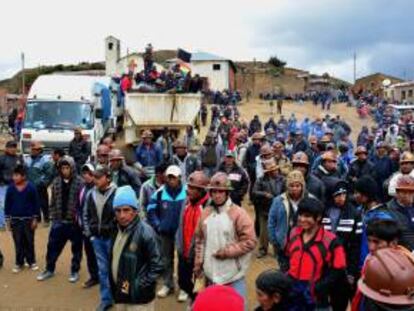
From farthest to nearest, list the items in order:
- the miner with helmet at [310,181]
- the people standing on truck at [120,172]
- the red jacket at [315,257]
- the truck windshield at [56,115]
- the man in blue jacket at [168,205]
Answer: the truck windshield at [56,115]
the people standing on truck at [120,172]
the miner with helmet at [310,181]
the man in blue jacket at [168,205]
the red jacket at [315,257]

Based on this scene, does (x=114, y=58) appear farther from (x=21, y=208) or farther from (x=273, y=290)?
(x=273, y=290)

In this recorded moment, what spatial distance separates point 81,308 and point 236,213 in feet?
9.92

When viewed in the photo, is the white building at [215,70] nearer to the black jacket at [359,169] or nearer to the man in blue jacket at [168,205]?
the black jacket at [359,169]


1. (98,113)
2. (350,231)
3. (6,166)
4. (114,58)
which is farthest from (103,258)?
(114,58)

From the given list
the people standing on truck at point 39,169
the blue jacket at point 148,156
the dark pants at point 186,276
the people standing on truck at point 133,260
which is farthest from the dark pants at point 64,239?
the people standing on truck at point 133,260

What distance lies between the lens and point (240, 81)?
71.6 metres

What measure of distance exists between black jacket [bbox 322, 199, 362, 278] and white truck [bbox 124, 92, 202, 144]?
1293cm

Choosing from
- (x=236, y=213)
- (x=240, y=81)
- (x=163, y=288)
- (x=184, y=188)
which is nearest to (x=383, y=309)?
(x=236, y=213)

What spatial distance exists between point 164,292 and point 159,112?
11.3 metres

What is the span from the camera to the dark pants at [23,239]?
9039 mm

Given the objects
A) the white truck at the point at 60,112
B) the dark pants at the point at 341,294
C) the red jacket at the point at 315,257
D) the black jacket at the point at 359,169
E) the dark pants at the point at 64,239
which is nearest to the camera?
the red jacket at the point at 315,257

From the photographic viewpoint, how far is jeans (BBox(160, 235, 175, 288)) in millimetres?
7793

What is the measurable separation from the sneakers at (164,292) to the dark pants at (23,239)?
2315 millimetres

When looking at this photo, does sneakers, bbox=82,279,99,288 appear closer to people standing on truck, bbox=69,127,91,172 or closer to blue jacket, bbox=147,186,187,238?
blue jacket, bbox=147,186,187,238
